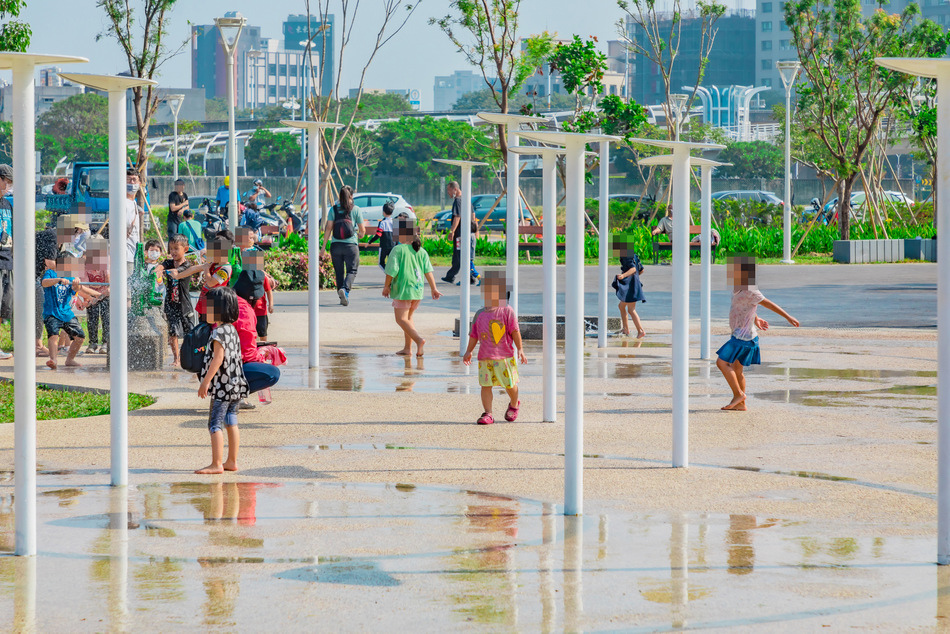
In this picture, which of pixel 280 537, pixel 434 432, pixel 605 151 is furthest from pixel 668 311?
pixel 280 537

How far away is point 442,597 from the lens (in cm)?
489

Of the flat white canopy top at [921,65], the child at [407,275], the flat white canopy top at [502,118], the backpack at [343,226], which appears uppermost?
the flat white canopy top at [502,118]

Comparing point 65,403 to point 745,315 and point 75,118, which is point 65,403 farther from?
point 75,118

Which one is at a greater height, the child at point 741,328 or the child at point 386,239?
the child at point 386,239

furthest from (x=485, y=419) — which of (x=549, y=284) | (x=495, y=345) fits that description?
(x=549, y=284)

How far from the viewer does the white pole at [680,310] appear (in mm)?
7488

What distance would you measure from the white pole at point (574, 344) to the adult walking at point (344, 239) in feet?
36.9

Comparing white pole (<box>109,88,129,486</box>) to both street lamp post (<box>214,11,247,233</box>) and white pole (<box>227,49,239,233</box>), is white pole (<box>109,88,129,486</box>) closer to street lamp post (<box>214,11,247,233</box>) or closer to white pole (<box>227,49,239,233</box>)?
white pole (<box>227,49,239,233</box>)

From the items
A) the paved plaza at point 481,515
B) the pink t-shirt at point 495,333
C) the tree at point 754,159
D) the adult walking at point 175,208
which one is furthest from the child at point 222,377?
the tree at point 754,159

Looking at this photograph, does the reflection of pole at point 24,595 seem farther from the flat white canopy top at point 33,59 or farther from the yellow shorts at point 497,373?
the yellow shorts at point 497,373

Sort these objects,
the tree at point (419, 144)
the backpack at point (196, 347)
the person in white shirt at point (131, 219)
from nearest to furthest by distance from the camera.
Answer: the backpack at point (196, 347)
the person in white shirt at point (131, 219)
the tree at point (419, 144)

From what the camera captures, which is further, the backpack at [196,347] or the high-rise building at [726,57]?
the high-rise building at [726,57]

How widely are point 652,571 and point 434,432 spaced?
3776 millimetres

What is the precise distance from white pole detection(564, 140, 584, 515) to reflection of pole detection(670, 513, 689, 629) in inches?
21.4
